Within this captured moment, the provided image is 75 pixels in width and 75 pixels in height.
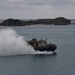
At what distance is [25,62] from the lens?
72875 millimetres

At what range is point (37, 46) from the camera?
278ft

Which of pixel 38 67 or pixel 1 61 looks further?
pixel 1 61

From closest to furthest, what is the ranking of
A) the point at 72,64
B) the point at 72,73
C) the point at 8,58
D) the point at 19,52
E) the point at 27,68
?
the point at 72,73
the point at 27,68
the point at 72,64
the point at 8,58
the point at 19,52

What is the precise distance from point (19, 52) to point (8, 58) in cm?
734

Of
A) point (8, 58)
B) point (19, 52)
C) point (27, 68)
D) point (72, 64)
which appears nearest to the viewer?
point (27, 68)

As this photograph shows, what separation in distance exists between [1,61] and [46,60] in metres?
10.2

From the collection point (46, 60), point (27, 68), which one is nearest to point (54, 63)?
point (46, 60)

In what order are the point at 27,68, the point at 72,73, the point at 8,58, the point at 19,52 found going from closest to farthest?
the point at 72,73
the point at 27,68
the point at 8,58
the point at 19,52

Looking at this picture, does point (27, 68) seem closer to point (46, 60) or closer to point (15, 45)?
point (46, 60)

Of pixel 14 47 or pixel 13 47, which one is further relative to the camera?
pixel 13 47

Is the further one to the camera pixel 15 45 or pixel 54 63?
pixel 15 45

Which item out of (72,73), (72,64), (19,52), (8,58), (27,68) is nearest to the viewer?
(72,73)

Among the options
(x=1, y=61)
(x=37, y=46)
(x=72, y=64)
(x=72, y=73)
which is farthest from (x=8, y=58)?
(x=72, y=73)

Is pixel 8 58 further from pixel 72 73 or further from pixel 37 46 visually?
pixel 72 73
